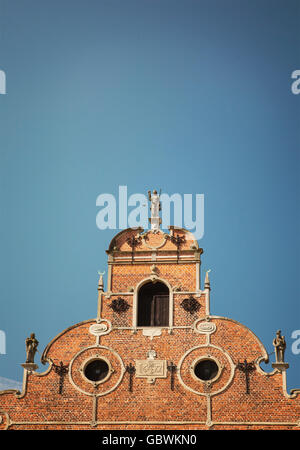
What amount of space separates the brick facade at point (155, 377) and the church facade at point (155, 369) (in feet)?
0.13

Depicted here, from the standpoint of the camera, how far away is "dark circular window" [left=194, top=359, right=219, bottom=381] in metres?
24.8

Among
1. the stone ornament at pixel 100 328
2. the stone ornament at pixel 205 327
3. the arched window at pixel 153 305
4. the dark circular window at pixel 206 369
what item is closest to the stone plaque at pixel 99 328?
the stone ornament at pixel 100 328

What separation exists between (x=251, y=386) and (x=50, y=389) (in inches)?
317

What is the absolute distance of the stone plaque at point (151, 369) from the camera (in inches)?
972

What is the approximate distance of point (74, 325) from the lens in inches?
1029

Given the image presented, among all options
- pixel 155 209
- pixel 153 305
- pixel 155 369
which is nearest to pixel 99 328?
pixel 153 305

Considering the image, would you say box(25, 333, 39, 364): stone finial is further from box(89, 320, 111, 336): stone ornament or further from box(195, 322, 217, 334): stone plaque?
box(195, 322, 217, 334): stone plaque

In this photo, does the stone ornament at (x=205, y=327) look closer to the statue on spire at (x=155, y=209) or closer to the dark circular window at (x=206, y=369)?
the dark circular window at (x=206, y=369)

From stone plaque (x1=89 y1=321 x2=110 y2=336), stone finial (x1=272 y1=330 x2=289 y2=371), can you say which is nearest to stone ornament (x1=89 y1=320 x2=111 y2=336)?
stone plaque (x1=89 y1=321 x2=110 y2=336)

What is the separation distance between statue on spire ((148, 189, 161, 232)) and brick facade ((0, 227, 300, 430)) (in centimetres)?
238

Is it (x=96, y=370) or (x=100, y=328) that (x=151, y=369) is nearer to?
(x=96, y=370)

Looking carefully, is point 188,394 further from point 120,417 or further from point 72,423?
point 72,423

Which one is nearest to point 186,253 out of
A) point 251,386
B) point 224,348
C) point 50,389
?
point 224,348
